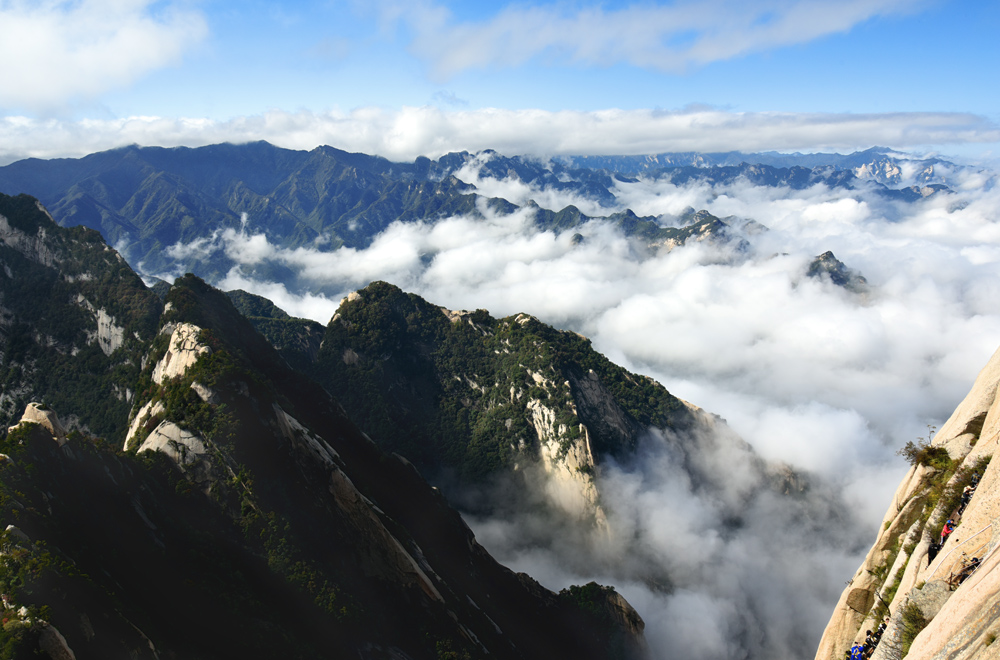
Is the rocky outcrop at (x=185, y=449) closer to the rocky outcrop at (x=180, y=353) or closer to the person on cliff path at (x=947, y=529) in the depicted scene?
the rocky outcrop at (x=180, y=353)

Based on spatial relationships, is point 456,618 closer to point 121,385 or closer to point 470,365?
point 121,385

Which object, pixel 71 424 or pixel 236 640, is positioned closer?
pixel 236 640

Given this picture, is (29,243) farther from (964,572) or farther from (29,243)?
(964,572)

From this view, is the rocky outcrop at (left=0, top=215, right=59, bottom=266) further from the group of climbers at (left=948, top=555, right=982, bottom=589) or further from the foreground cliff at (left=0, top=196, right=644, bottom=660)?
the group of climbers at (left=948, top=555, right=982, bottom=589)

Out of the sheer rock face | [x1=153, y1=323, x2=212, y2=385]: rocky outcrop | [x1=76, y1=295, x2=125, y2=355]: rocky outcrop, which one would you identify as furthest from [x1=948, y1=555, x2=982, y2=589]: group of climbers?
the sheer rock face

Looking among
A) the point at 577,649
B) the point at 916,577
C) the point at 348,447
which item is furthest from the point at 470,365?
the point at 916,577

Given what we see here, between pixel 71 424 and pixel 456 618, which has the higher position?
pixel 71 424
